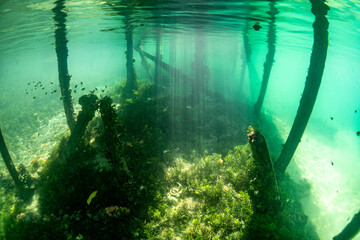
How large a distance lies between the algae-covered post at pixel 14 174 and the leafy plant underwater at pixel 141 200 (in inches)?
22.3

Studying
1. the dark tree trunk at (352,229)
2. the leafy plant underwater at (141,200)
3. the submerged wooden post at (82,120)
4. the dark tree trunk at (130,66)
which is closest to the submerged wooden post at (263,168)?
the leafy plant underwater at (141,200)

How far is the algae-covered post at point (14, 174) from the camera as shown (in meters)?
7.34

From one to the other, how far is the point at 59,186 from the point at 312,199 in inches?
573

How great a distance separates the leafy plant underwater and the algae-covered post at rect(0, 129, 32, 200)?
57cm

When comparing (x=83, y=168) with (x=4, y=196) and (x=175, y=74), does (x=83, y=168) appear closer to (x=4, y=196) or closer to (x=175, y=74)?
(x=4, y=196)

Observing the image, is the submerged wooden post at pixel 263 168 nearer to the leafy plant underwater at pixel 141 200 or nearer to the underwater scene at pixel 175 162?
the underwater scene at pixel 175 162

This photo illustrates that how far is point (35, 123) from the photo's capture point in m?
18.6

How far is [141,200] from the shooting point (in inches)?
211

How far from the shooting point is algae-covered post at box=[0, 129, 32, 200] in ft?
24.1

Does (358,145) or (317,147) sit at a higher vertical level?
(317,147)

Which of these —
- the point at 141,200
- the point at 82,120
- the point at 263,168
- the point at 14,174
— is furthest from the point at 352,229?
the point at 14,174

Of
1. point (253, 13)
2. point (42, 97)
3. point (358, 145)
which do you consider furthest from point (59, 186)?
point (358, 145)

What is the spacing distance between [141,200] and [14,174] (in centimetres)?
678

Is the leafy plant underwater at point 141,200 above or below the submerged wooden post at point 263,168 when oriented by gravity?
below
